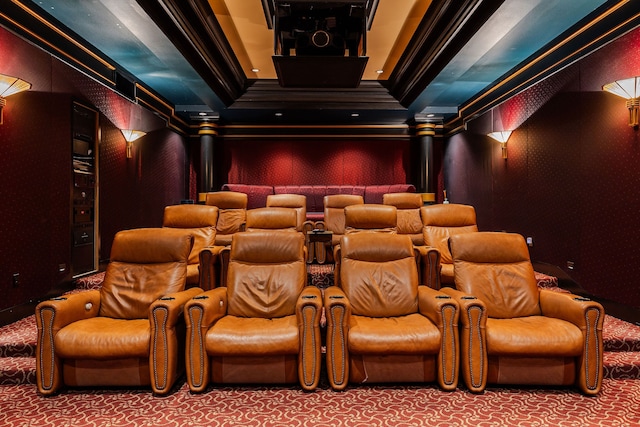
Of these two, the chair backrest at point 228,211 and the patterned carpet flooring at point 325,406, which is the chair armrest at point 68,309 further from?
the chair backrest at point 228,211

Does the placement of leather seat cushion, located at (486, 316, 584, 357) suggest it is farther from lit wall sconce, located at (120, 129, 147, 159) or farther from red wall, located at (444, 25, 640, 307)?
lit wall sconce, located at (120, 129, 147, 159)

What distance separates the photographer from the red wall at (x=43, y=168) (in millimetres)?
3316

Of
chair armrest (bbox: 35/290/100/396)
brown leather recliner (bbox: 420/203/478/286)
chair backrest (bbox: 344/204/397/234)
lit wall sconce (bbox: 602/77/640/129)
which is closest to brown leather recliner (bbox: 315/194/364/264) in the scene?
chair backrest (bbox: 344/204/397/234)

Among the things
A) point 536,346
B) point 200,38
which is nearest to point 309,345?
point 536,346

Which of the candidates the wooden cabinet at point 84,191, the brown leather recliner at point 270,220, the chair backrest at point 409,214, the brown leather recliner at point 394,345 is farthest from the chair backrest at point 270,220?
Answer: the brown leather recliner at point 394,345

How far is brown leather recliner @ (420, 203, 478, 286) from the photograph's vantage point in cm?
442

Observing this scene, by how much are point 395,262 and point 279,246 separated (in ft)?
3.06

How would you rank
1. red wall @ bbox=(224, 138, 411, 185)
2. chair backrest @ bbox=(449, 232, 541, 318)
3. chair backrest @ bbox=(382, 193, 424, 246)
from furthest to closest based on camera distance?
red wall @ bbox=(224, 138, 411, 185), chair backrest @ bbox=(382, 193, 424, 246), chair backrest @ bbox=(449, 232, 541, 318)

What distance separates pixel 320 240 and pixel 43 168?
2889 millimetres

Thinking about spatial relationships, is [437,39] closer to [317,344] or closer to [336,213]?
[336,213]

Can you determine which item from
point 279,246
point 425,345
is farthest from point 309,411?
point 279,246

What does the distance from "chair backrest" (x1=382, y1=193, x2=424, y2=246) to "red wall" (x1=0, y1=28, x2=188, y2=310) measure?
12.1ft

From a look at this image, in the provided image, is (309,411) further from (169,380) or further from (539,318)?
(539,318)

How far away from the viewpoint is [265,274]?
121 inches
